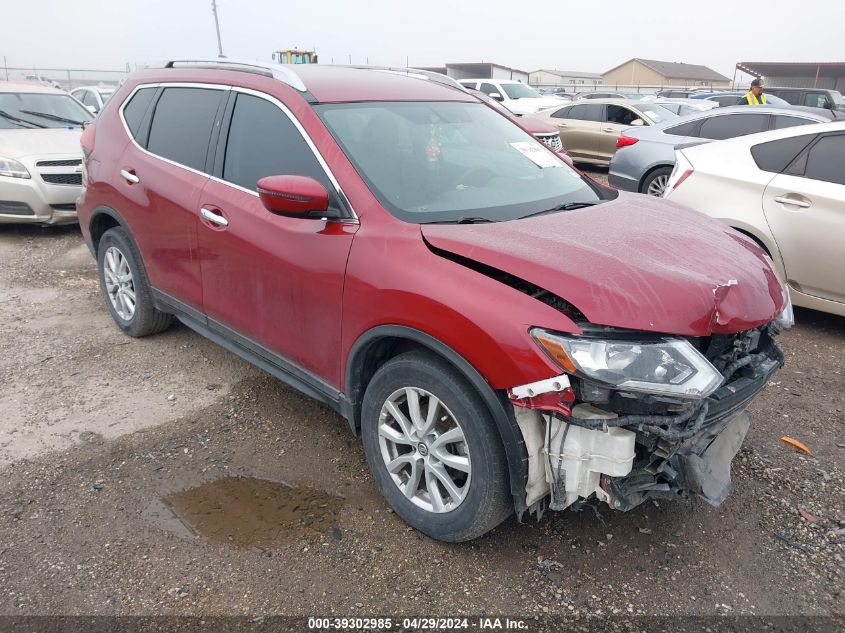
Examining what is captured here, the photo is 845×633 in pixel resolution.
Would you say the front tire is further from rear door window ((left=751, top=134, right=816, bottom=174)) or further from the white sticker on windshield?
rear door window ((left=751, top=134, right=816, bottom=174))

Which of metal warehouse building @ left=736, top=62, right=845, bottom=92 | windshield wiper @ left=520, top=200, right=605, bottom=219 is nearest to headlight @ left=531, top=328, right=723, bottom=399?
windshield wiper @ left=520, top=200, right=605, bottom=219

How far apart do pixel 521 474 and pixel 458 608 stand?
0.59 metres

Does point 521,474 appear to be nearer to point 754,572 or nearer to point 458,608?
point 458,608

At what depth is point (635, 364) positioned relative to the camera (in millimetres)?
2193

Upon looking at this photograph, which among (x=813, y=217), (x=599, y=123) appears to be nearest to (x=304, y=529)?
(x=813, y=217)

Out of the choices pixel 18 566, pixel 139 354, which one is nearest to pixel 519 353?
pixel 18 566

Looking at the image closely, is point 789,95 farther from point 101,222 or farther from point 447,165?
point 101,222

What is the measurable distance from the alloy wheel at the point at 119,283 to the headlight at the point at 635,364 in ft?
11.3

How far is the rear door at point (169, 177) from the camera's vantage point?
12.2ft

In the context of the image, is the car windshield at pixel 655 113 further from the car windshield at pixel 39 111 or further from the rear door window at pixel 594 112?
the car windshield at pixel 39 111

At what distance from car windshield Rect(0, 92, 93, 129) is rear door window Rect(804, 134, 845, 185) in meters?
8.87

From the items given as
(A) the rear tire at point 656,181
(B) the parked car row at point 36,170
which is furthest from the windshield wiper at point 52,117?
(A) the rear tire at point 656,181

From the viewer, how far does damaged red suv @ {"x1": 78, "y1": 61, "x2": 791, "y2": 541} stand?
88.2 inches

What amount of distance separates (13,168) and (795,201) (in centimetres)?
796
